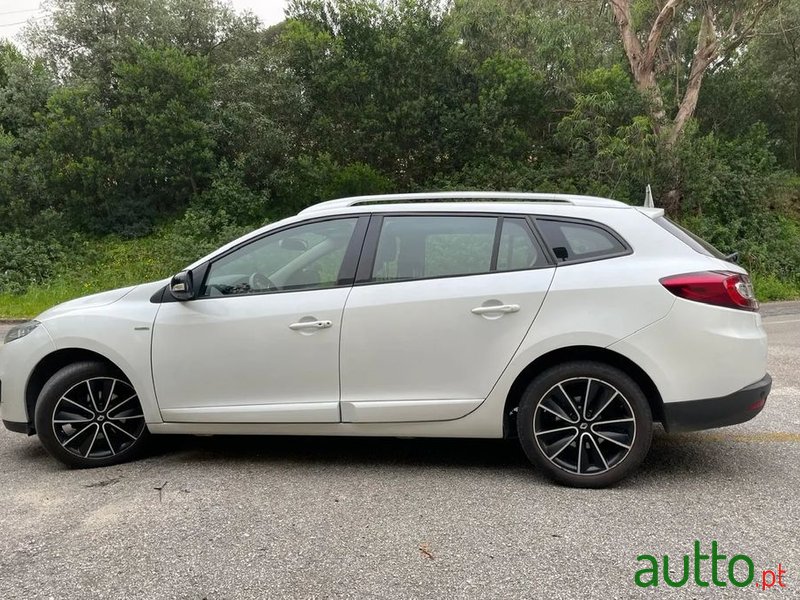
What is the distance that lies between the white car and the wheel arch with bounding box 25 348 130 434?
1 cm

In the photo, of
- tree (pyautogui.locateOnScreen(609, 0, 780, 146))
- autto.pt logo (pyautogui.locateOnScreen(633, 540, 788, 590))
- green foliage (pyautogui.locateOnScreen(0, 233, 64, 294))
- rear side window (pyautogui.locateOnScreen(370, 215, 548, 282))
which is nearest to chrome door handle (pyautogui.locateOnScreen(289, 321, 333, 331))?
rear side window (pyautogui.locateOnScreen(370, 215, 548, 282))

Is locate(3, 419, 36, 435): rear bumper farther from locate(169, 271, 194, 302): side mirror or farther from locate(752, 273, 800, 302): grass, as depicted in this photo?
locate(752, 273, 800, 302): grass

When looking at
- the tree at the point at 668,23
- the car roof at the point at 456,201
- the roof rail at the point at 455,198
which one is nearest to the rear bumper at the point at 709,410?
the car roof at the point at 456,201

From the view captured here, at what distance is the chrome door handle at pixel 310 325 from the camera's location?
401cm

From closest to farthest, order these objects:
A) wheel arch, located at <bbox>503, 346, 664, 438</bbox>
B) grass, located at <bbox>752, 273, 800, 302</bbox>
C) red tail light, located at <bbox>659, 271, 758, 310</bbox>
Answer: red tail light, located at <bbox>659, 271, 758, 310</bbox> → wheel arch, located at <bbox>503, 346, 664, 438</bbox> → grass, located at <bbox>752, 273, 800, 302</bbox>

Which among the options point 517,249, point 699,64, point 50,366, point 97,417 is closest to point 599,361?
point 517,249

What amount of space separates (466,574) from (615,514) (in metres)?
1.02

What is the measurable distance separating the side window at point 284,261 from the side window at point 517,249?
0.96 m

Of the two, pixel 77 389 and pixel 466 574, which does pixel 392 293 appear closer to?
pixel 466 574

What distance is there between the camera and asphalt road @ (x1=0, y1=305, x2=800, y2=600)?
2.91 metres

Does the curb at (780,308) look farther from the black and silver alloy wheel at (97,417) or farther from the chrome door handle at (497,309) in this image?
the black and silver alloy wheel at (97,417)

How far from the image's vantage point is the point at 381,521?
11.5 ft

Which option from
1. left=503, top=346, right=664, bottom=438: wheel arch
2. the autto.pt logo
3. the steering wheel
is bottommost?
→ the autto.pt logo

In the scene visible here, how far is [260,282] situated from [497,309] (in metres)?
1.50
